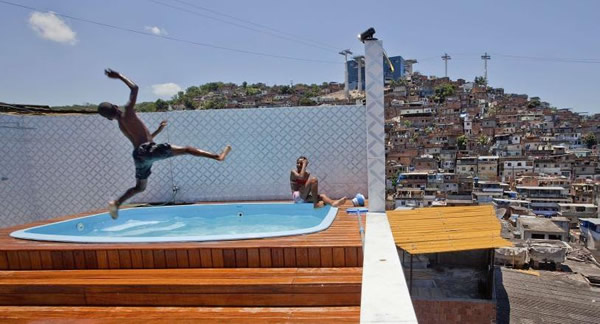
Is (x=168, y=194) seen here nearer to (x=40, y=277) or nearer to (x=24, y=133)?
(x=24, y=133)

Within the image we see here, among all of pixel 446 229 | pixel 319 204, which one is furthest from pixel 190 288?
pixel 446 229

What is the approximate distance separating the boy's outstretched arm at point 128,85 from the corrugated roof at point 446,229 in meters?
3.32

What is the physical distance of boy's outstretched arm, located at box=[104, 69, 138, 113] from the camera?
2.78m

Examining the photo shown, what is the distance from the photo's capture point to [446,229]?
4.29 meters

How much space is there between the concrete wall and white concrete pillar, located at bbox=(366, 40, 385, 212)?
234 cm

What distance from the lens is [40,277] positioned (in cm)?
278

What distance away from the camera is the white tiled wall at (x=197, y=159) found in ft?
17.8

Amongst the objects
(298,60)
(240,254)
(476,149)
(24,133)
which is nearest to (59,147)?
(24,133)

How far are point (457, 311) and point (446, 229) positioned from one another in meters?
1.84

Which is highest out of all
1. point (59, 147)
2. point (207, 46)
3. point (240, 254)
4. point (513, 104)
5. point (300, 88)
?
point (300, 88)

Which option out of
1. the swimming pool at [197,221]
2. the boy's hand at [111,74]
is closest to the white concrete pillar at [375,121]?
the swimming pool at [197,221]

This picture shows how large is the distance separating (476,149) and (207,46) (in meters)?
→ 41.4

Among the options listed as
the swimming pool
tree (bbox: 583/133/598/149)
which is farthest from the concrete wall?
tree (bbox: 583/133/598/149)

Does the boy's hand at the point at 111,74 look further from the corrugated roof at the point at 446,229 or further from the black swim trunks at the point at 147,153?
the corrugated roof at the point at 446,229
